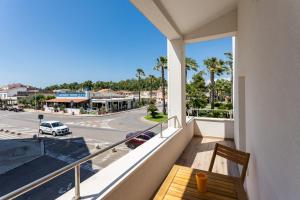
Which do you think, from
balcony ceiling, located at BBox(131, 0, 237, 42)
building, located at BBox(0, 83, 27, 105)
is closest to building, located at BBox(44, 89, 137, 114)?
balcony ceiling, located at BBox(131, 0, 237, 42)

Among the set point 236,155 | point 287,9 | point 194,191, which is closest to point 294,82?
point 287,9

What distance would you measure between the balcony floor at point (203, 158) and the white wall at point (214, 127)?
25 centimetres

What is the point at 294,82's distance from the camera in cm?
69

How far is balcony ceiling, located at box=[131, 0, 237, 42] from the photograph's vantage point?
98.7 inches

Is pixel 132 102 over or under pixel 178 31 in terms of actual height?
under

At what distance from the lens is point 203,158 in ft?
12.7

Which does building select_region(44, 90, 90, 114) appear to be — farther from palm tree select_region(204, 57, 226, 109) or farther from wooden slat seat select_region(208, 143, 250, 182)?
wooden slat seat select_region(208, 143, 250, 182)

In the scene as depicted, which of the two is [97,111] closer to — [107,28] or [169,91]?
[107,28]

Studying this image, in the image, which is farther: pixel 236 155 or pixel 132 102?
pixel 132 102

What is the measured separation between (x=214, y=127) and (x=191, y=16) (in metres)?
3.58

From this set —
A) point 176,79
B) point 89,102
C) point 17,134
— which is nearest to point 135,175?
point 176,79

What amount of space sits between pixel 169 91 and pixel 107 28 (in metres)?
26.8

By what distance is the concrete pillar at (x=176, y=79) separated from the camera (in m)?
4.00

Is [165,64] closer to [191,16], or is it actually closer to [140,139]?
[140,139]
